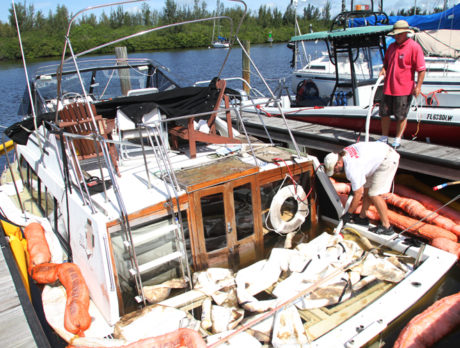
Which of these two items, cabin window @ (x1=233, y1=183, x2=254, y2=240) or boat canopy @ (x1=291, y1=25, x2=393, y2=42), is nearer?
cabin window @ (x1=233, y1=183, x2=254, y2=240)

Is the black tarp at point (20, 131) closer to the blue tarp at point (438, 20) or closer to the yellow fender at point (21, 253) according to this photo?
the yellow fender at point (21, 253)

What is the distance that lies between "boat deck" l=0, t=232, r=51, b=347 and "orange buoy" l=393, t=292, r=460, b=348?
11.4ft

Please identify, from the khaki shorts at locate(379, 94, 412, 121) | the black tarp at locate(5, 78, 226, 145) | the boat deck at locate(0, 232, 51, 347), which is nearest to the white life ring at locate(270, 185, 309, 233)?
the black tarp at locate(5, 78, 226, 145)

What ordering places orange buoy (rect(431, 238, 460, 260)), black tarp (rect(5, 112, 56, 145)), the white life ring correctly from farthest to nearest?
1. black tarp (rect(5, 112, 56, 145))
2. orange buoy (rect(431, 238, 460, 260))
3. the white life ring

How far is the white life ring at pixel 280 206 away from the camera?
15.2 feet

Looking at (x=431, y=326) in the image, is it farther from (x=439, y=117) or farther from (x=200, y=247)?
(x=439, y=117)

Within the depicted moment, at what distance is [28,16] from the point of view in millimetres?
48969

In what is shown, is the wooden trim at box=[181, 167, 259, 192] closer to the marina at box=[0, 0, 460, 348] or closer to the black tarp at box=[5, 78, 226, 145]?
the marina at box=[0, 0, 460, 348]

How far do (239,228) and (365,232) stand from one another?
173cm

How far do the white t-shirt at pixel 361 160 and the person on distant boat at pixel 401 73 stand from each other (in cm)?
139

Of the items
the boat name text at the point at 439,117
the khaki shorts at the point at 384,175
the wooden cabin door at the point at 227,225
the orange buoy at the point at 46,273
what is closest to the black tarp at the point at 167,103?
the wooden cabin door at the point at 227,225

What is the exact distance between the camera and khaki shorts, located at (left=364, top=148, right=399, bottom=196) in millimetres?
4809

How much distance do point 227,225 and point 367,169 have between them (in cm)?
185

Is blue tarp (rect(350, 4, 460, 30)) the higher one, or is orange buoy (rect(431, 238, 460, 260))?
blue tarp (rect(350, 4, 460, 30))
